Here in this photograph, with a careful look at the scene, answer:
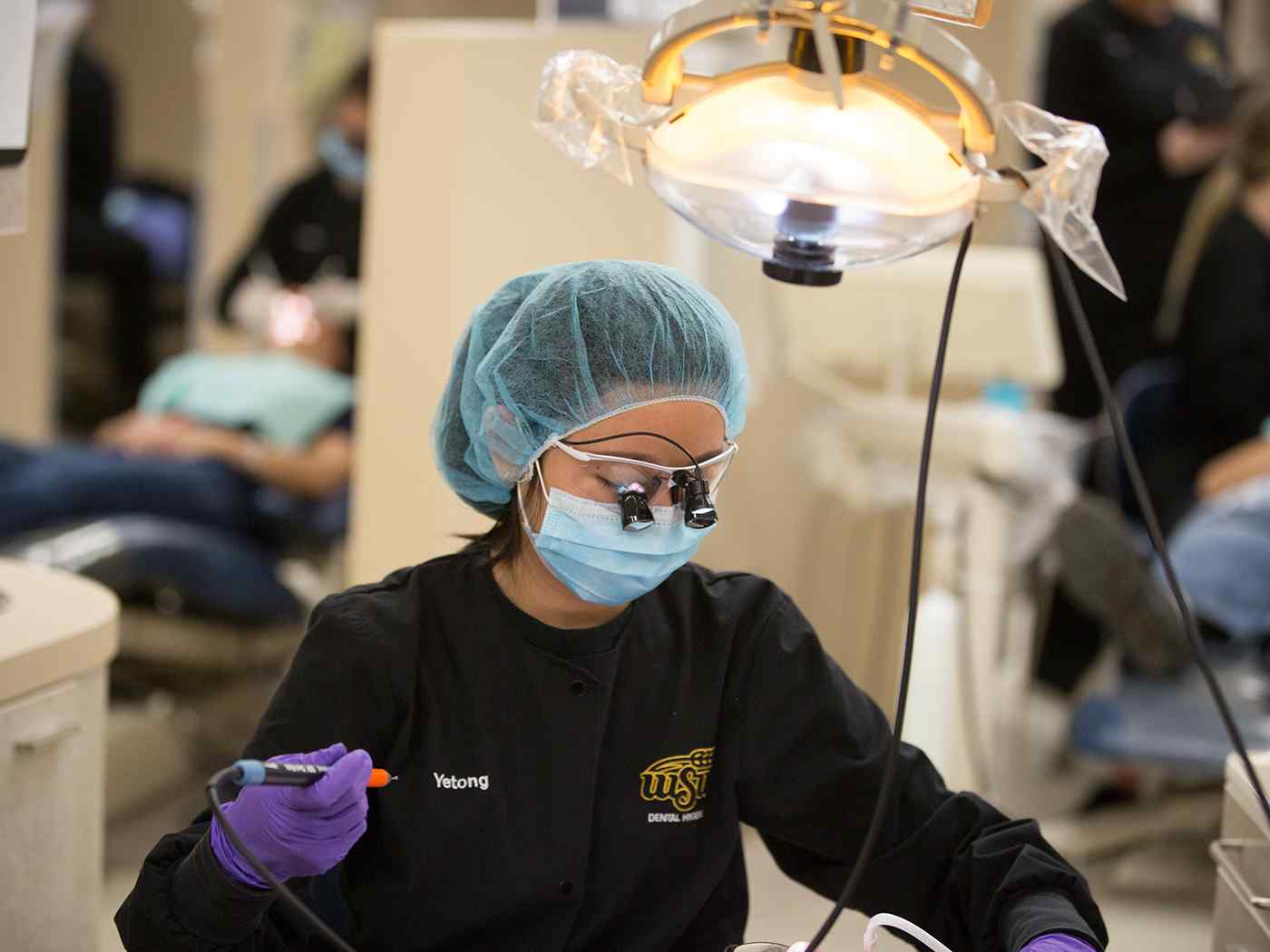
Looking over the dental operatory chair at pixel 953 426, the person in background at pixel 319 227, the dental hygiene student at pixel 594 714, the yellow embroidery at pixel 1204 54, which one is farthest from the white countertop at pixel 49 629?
the yellow embroidery at pixel 1204 54

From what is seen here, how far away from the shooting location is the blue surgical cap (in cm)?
113

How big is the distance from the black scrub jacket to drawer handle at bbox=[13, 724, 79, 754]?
0.18m

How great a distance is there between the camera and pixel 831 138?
0.95 m

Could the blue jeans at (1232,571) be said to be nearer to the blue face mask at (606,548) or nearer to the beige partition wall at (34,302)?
the blue face mask at (606,548)

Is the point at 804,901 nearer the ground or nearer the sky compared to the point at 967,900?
nearer the ground

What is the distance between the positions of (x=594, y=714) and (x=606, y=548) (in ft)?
0.45

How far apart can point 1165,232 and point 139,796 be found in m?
2.68

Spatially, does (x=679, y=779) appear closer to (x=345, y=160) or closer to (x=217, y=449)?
(x=217, y=449)

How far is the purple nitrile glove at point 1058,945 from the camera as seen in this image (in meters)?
1.04

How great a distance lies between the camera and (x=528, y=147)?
2.00 m

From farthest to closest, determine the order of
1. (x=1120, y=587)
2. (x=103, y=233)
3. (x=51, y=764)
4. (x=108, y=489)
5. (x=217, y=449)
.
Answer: (x=103, y=233)
(x=217, y=449)
(x=108, y=489)
(x=1120, y=587)
(x=51, y=764)

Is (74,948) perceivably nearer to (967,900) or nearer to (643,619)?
(643,619)

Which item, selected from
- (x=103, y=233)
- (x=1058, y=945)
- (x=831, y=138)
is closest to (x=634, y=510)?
(x=831, y=138)

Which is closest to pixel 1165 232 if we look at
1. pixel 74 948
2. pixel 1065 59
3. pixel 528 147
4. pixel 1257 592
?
pixel 1065 59
